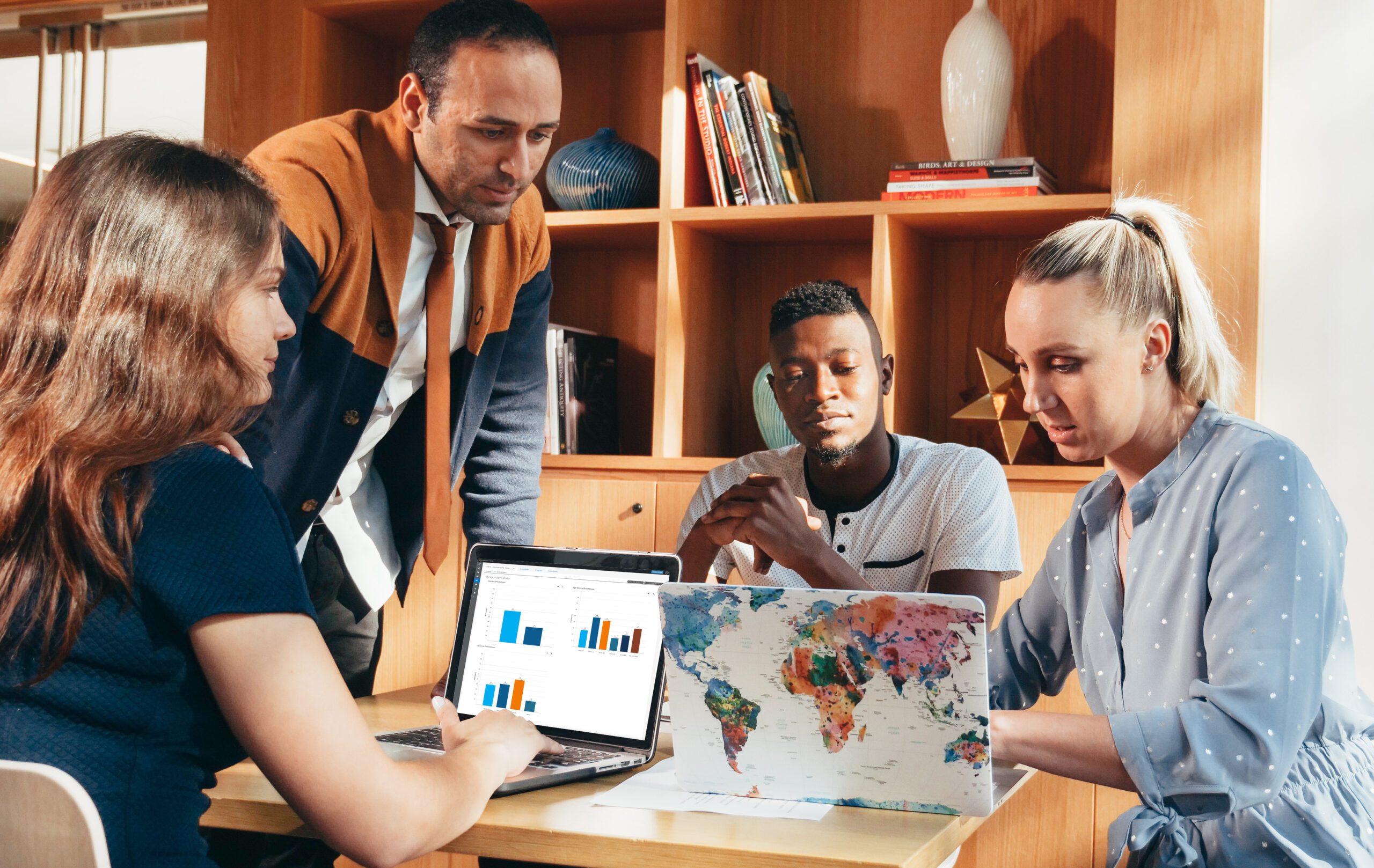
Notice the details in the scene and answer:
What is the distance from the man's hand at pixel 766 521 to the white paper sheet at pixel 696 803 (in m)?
0.59

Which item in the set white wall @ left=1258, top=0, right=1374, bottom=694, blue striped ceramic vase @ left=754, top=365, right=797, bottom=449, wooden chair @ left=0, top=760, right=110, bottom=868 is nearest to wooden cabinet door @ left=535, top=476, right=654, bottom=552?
blue striped ceramic vase @ left=754, top=365, right=797, bottom=449

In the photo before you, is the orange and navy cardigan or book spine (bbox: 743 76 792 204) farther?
book spine (bbox: 743 76 792 204)

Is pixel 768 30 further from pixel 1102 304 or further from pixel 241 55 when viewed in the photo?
pixel 1102 304

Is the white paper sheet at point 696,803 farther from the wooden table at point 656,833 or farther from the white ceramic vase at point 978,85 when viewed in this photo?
the white ceramic vase at point 978,85

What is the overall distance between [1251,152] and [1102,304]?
96 centimetres

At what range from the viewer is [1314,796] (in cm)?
122

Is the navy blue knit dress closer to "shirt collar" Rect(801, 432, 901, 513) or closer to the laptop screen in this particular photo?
the laptop screen

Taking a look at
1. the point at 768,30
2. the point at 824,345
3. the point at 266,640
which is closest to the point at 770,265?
the point at 768,30

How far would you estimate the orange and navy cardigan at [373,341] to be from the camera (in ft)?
5.54

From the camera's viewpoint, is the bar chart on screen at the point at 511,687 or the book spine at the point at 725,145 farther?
the book spine at the point at 725,145

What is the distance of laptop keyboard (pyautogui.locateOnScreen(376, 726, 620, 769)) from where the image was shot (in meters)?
1.27

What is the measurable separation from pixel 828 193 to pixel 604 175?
51cm

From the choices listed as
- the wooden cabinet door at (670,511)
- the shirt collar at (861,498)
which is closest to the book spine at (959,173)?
the shirt collar at (861,498)

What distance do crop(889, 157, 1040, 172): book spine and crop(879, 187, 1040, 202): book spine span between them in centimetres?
4
